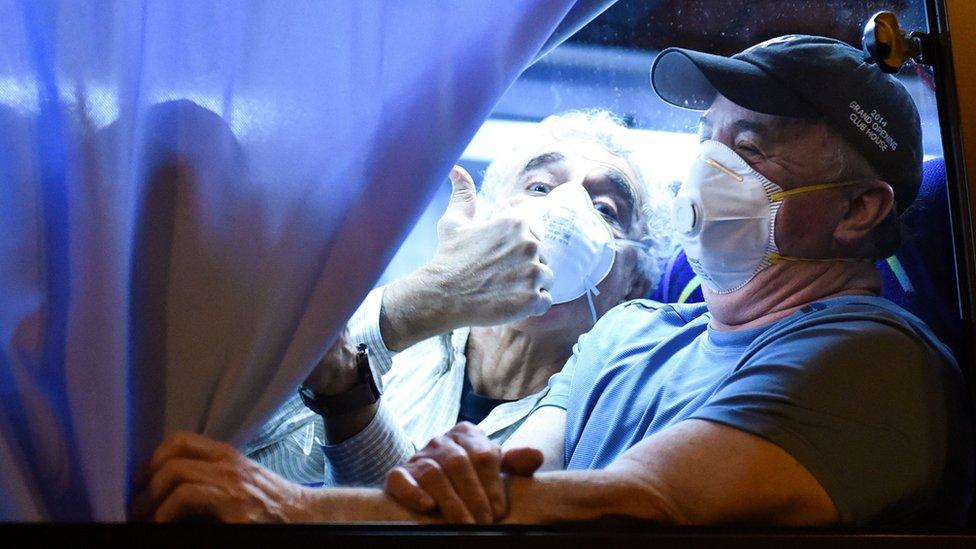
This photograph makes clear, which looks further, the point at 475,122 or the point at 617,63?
the point at 617,63

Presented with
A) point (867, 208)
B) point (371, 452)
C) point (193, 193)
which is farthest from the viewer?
point (867, 208)

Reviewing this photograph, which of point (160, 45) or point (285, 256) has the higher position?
point (160, 45)

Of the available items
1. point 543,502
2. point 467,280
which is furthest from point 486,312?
point 543,502

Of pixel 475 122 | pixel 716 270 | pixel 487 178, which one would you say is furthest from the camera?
pixel 716 270

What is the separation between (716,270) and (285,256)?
0.63 m

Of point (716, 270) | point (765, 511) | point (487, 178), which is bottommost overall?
point (765, 511)

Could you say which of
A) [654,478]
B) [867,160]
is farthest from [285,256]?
[867,160]

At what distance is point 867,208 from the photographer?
1295 millimetres

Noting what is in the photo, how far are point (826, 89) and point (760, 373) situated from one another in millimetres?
421

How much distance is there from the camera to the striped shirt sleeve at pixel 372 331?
3.68ft

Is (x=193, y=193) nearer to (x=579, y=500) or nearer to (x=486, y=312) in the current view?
(x=486, y=312)

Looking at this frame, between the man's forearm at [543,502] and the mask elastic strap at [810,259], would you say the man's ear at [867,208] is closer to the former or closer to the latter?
the mask elastic strap at [810,259]

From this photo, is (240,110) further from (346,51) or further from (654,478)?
(654,478)

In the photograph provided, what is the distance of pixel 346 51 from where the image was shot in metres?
1.09
